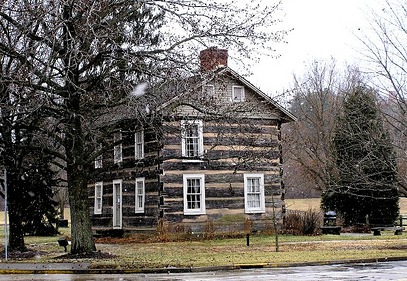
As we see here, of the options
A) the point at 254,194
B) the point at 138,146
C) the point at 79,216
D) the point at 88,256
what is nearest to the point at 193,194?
the point at 254,194

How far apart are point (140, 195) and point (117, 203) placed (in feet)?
9.66

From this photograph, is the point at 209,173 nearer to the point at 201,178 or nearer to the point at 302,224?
the point at 201,178

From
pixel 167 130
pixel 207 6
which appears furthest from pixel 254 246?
pixel 207 6

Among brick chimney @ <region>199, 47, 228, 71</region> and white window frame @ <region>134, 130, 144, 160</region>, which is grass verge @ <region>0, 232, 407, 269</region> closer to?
brick chimney @ <region>199, 47, 228, 71</region>

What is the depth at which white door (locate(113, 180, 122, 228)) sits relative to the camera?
3922 cm

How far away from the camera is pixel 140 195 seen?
37438mm

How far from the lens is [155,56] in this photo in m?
23.0

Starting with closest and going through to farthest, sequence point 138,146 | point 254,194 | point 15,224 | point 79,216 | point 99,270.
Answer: point 99,270 < point 79,216 < point 15,224 < point 254,194 < point 138,146

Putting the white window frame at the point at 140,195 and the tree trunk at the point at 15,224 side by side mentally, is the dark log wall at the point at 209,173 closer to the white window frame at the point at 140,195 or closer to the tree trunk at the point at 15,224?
the white window frame at the point at 140,195

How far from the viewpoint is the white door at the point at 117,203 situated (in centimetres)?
3922

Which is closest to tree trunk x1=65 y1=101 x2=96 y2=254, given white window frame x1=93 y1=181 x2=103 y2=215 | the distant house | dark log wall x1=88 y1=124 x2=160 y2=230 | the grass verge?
the grass verge

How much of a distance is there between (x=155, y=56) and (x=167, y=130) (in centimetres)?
403

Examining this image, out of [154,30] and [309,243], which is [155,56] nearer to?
[154,30]

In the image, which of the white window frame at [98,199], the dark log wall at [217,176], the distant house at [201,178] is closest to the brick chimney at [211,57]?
the distant house at [201,178]
